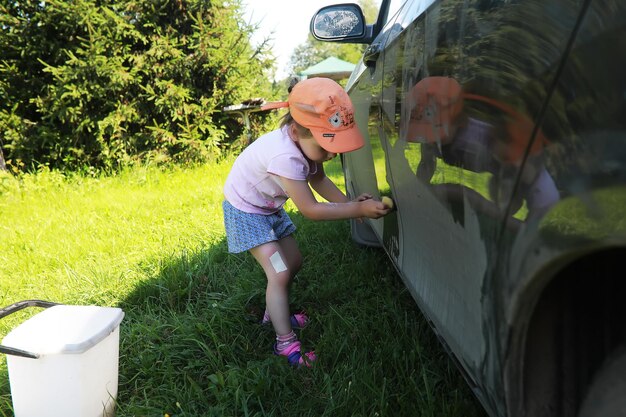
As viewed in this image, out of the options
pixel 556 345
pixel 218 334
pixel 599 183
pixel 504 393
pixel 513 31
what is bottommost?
pixel 218 334

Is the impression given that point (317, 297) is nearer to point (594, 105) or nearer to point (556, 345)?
point (556, 345)

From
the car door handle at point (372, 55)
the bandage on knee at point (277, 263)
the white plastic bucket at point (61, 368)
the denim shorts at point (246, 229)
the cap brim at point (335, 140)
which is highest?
the car door handle at point (372, 55)

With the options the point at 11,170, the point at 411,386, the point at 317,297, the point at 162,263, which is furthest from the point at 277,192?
the point at 11,170

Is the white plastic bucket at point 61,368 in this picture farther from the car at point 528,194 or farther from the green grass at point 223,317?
the car at point 528,194

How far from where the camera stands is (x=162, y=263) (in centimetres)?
300

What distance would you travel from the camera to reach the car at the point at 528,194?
0.59 m

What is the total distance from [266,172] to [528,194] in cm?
145

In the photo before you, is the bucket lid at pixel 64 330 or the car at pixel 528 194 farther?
the bucket lid at pixel 64 330

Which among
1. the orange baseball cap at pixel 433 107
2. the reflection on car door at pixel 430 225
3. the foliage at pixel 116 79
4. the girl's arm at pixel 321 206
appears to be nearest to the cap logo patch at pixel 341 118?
the reflection on car door at pixel 430 225

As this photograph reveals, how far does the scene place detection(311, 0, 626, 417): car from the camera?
587 millimetres

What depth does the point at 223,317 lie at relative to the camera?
92.5 inches

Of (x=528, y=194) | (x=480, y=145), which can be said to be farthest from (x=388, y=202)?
(x=528, y=194)

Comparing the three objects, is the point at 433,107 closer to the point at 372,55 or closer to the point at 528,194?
the point at 528,194

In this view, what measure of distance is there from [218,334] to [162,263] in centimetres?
96
